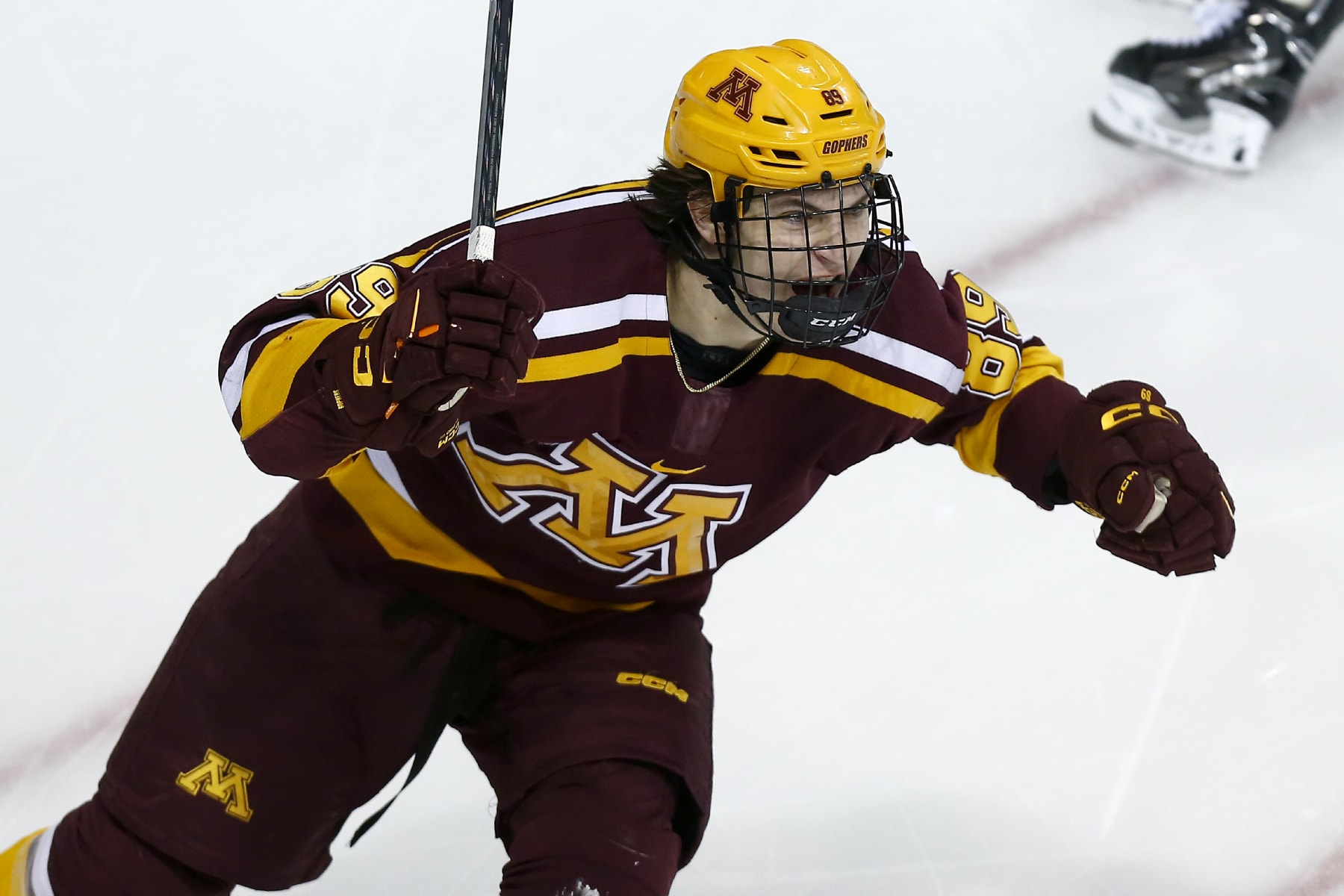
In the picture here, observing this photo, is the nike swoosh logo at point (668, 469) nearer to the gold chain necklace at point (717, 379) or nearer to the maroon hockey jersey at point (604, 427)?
the maroon hockey jersey at point (604, 427)

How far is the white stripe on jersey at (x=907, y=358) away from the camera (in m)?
2.14

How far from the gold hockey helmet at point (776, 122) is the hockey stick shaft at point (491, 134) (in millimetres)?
390

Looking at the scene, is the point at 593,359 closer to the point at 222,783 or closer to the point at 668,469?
the point at 668,469

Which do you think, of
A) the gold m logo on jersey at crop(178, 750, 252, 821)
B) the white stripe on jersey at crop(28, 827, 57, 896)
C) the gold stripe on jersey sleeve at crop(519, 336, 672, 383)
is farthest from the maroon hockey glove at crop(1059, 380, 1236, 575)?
the white stripe on jersey at crop(28, 827, 57, 896)

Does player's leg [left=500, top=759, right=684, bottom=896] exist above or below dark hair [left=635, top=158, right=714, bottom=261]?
below

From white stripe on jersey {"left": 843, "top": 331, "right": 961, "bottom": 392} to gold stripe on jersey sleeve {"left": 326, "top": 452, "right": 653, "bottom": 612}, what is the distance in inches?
24.7

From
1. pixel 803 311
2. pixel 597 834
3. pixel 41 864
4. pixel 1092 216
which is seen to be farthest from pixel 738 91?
pixel 1092 216

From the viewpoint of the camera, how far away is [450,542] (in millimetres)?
2322

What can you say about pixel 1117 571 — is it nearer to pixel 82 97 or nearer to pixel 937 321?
pixel 937 321

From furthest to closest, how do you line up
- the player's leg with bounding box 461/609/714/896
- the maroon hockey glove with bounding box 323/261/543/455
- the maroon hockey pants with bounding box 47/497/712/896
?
1. the maroon hockey pants with bounding box 47/497/712/896
2. the player's leg with bounding box 461/609/714/896
3. the maroon hockey glove with bounding box 323/261/543/455

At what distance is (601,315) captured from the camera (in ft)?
6.59

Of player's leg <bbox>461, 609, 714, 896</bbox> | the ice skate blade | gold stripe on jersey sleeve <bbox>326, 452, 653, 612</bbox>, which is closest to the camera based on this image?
player's leg <bbox>461, 609, 714, 896</bbox>

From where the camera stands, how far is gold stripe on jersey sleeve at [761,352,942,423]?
7.04ft

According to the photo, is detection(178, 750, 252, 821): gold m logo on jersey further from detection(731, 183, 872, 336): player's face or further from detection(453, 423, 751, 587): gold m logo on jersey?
detection(731, 183, 872, 336): player's face
